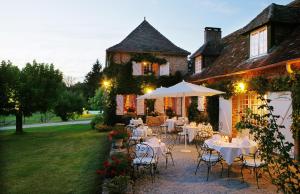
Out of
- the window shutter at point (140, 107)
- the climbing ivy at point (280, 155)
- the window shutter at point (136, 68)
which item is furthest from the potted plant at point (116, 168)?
the window shutter at point (136, 68)

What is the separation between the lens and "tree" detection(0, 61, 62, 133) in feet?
67.2

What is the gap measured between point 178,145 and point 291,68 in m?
5.24

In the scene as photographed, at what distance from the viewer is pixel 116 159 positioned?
6621 mm

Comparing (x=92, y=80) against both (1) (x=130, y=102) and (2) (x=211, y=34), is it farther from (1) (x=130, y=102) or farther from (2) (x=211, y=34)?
(2) (x=211, y=34)

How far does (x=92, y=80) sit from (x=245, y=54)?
50.1 meters

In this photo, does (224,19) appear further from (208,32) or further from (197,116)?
(197,116)

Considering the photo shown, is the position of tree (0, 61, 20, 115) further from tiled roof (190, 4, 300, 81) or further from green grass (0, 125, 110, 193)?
tiled roof (190, 4, 300, 81)

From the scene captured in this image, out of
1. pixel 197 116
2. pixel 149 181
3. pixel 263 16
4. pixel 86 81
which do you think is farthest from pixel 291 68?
pixel 86 81

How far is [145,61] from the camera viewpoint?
67.4 ft

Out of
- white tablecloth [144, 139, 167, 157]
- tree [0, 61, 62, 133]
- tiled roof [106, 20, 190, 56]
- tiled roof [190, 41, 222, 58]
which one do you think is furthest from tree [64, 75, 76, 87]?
white tablecloth [144, 139, 167, 157]

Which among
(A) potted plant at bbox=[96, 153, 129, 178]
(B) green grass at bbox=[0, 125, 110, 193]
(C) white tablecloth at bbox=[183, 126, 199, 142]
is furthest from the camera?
(C) white tablecloth at bbox=[183, 126, 199, 142]

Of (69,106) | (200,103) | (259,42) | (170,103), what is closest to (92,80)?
(69,106)

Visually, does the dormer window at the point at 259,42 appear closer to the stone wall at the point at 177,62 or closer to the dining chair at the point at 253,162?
the dining chair at the point at 253,162

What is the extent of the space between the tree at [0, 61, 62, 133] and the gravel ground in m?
16.4
